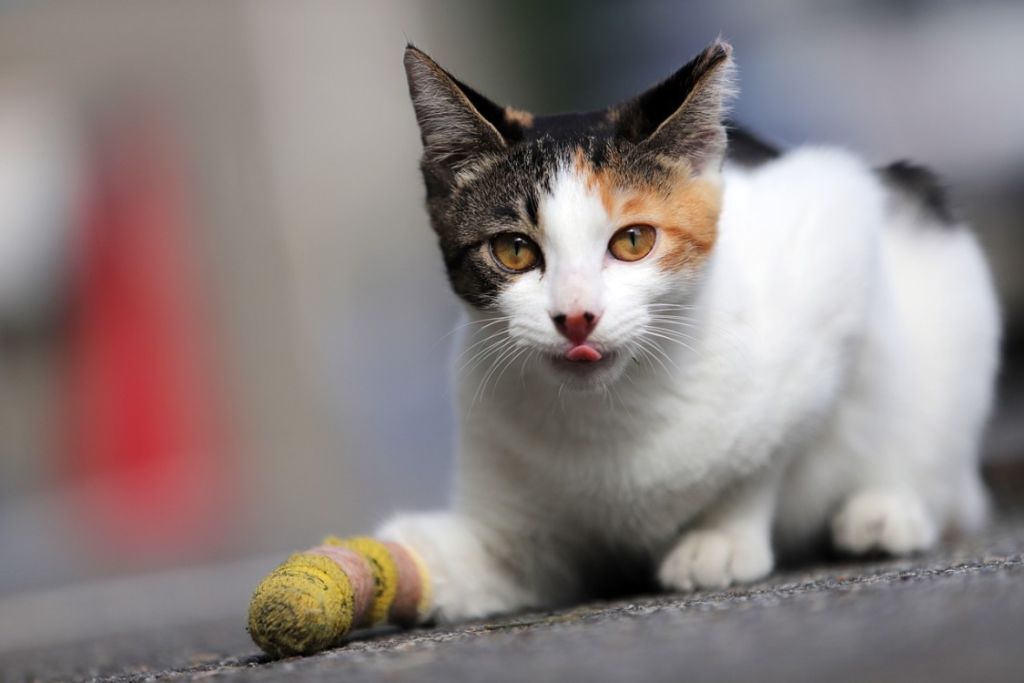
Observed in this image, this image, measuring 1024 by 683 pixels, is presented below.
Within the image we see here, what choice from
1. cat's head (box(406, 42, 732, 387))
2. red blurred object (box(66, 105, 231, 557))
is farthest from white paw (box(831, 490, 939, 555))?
red blurred object (box(66, 105, 231, 557))

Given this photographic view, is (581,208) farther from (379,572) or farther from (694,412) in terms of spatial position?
(379,572)

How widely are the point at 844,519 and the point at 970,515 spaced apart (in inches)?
21.0

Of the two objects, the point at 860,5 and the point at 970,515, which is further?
the point at 860,5

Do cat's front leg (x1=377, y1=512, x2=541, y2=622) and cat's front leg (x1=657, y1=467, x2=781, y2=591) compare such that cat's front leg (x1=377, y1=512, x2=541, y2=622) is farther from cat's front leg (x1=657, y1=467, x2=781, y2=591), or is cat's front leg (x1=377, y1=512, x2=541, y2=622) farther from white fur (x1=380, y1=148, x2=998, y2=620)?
cat's front leg (x1=657, y1=467, x2=781, y2=591)

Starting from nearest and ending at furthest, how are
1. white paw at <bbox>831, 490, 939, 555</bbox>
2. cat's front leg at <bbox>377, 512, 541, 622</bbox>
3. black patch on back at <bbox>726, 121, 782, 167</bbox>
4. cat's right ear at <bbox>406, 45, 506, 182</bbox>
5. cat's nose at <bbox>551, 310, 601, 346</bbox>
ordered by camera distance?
cat's nose at <bbox>551, 310, 601, 346</bbox>, cat's right ear at <bbox>406, 45, 506, 182</bbox>, cat's front leg at <bbox>377, 512, 541, 622</bbox>, white paw at <bbox>831, 490, 939, 555</bbox>, black patch on back at <bbox>726, 121, 782, 167</bbox>

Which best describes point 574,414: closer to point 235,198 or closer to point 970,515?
point 970,515

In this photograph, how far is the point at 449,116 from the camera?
205cm

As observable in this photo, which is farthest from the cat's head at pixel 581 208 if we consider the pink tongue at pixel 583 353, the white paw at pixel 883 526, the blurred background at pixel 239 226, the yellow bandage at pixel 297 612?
the blurred background at pixel 239 226

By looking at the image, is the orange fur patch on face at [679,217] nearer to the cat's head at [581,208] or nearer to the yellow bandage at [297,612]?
the cat's head at [581,208]

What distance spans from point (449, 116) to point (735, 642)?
1.09m

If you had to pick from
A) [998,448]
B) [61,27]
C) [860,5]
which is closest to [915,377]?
[998,448]

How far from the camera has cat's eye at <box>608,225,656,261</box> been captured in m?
1.92

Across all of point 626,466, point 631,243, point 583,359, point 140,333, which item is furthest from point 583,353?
point 140,333

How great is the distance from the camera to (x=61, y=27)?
302 inches
